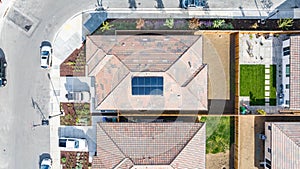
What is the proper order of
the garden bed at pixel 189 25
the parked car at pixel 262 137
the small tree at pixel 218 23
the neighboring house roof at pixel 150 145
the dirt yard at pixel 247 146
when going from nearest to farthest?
1. the neighboring house roof at pixel 150 145
2. the parked car at pixel 262 137
3. the small tree at pixel 218 23
4. the garden bed at pixel 189 25
5. the dirt yard at pixel 247 146

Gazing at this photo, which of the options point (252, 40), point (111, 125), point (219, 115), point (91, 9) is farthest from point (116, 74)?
point (252, 40)

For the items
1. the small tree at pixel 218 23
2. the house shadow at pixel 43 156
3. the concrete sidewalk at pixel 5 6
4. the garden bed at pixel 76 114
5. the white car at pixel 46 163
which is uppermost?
the concrete sidewalk at pixel 5 6

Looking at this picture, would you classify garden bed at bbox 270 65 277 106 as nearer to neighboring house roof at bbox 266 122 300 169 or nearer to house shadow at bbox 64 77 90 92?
neighboring house roof at bbox 266 122 300 169

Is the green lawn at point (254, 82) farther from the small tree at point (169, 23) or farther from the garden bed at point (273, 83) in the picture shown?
the small tree at point (169, 23)

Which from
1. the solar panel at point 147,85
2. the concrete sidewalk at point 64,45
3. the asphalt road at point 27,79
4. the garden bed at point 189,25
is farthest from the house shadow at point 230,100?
the asphalt road at point 27,79

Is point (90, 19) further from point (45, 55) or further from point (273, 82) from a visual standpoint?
point (273, 82)

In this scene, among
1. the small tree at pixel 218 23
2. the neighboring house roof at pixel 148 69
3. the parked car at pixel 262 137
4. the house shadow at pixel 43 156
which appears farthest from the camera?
the house shadow at pixel 43 156

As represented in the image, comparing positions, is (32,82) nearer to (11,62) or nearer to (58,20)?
(11,62)

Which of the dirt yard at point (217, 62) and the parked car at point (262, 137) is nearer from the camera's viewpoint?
the parked car at point (262, 137)
